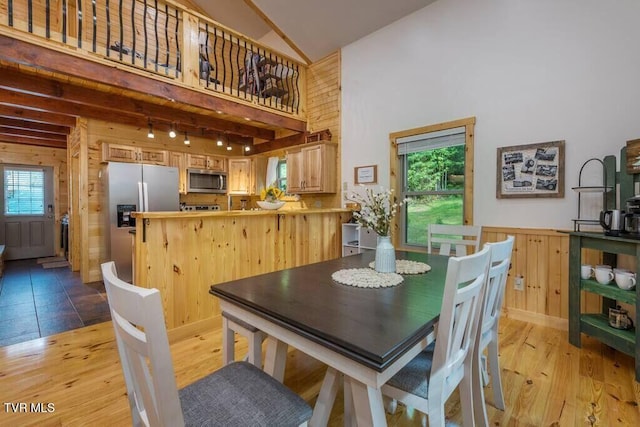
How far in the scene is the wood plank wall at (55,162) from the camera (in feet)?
20.3

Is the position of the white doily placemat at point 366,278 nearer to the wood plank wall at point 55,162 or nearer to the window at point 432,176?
the window at point 432,176

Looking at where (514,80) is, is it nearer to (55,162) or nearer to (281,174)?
(281,174)

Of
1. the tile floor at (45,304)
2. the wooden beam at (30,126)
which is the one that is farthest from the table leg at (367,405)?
the wooden beam at (30,126)

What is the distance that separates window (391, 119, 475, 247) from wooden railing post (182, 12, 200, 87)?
268 centimetres

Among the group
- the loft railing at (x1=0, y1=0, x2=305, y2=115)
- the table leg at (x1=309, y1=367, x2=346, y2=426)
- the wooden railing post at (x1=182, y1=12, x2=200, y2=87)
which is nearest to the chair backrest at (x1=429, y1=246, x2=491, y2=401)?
the table leg at (x1=309, y1=367, x2=346, y2=426)

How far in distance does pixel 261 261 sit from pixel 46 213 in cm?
648

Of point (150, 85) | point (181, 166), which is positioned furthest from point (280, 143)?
point (150, 85)

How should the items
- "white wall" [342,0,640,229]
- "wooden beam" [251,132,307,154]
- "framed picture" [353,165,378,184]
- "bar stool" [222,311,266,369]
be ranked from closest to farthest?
"bar stool" [222,311,266,369] < "white wall" [342,0,640,229] < "framed picture" [353,165,378,184] < "wooden beam" [251,132,307,154]

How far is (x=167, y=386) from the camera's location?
72 cm

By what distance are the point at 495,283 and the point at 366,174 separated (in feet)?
9.82

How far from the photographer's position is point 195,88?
146 inches

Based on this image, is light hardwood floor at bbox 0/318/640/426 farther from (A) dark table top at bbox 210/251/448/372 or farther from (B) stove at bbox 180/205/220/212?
(B) stove at bbox 180/205/220/212

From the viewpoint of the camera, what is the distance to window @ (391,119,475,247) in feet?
11.0

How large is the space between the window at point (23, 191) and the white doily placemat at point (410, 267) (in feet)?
26.0
